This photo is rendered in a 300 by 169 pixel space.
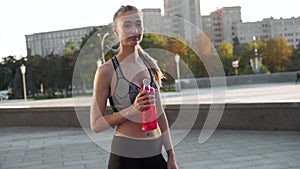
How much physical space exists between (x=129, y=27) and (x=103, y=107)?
47 centimetres

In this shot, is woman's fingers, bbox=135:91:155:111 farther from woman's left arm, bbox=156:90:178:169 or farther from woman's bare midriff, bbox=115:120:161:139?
woman's left arm, bbox=156:90:178:169

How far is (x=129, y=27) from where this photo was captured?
2143mm

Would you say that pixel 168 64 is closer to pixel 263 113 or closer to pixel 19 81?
pixel 263 113

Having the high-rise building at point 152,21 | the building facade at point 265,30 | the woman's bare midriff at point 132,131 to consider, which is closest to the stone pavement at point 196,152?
the high-rise building at point 152,21

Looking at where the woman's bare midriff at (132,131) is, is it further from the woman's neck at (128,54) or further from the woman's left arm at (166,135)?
the woman's neck at (128,54)

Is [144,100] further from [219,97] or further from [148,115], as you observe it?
[219,97]

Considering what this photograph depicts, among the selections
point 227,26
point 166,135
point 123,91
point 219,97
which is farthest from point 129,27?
point 227,26

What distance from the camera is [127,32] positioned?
2148 mm

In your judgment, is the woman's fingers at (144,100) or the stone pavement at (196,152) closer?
the woman's fingers at (144,100)

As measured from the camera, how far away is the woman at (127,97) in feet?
6.96

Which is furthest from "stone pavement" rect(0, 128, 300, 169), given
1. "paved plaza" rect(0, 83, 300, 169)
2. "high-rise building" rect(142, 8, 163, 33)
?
"high-rise building" rect(142, 8, 163, 33)

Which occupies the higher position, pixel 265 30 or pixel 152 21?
pixel 265 30

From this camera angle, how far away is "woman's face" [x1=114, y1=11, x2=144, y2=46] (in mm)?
2141

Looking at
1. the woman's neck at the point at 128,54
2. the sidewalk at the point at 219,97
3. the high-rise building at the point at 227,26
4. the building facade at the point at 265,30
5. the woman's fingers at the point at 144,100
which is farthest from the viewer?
the building facade at the point at 265,30
